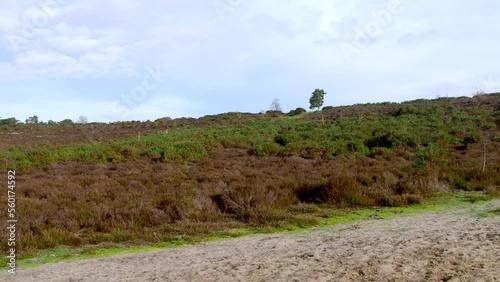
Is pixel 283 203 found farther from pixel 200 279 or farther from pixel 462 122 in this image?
pixel 462 122

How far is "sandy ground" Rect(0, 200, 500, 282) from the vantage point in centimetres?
489

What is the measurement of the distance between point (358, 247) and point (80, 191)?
32.5ft

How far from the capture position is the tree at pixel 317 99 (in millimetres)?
74438

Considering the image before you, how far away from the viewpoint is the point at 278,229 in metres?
8.32

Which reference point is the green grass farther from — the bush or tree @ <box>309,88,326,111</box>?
tree @ <box>309,88,326,111</box>

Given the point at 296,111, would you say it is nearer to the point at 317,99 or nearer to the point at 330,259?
the point at 317,99

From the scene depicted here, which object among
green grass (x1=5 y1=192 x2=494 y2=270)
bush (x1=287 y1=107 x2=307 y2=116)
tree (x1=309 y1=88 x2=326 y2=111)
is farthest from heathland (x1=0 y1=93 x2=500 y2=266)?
tree (x1=309 y1=88 x2=326 y2=111)

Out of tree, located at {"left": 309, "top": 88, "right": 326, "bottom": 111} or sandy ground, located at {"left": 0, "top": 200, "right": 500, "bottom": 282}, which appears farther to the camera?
tree, located at {"left": 309, "top": 88, "right": 326, "bottom": 111}

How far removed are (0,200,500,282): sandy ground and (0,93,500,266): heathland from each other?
1.25m

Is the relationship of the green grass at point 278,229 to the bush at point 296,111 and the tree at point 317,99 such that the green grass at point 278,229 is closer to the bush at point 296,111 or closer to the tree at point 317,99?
the bush at point 296,111

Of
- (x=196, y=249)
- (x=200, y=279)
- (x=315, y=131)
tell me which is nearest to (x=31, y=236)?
(x=196, y=249)

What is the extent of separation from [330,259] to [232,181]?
8.22 meters

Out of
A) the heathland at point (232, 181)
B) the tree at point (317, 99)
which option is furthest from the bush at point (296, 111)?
the heathland at point (232, 181)

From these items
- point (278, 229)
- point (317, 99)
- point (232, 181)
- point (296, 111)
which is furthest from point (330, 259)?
point (317, 99)
